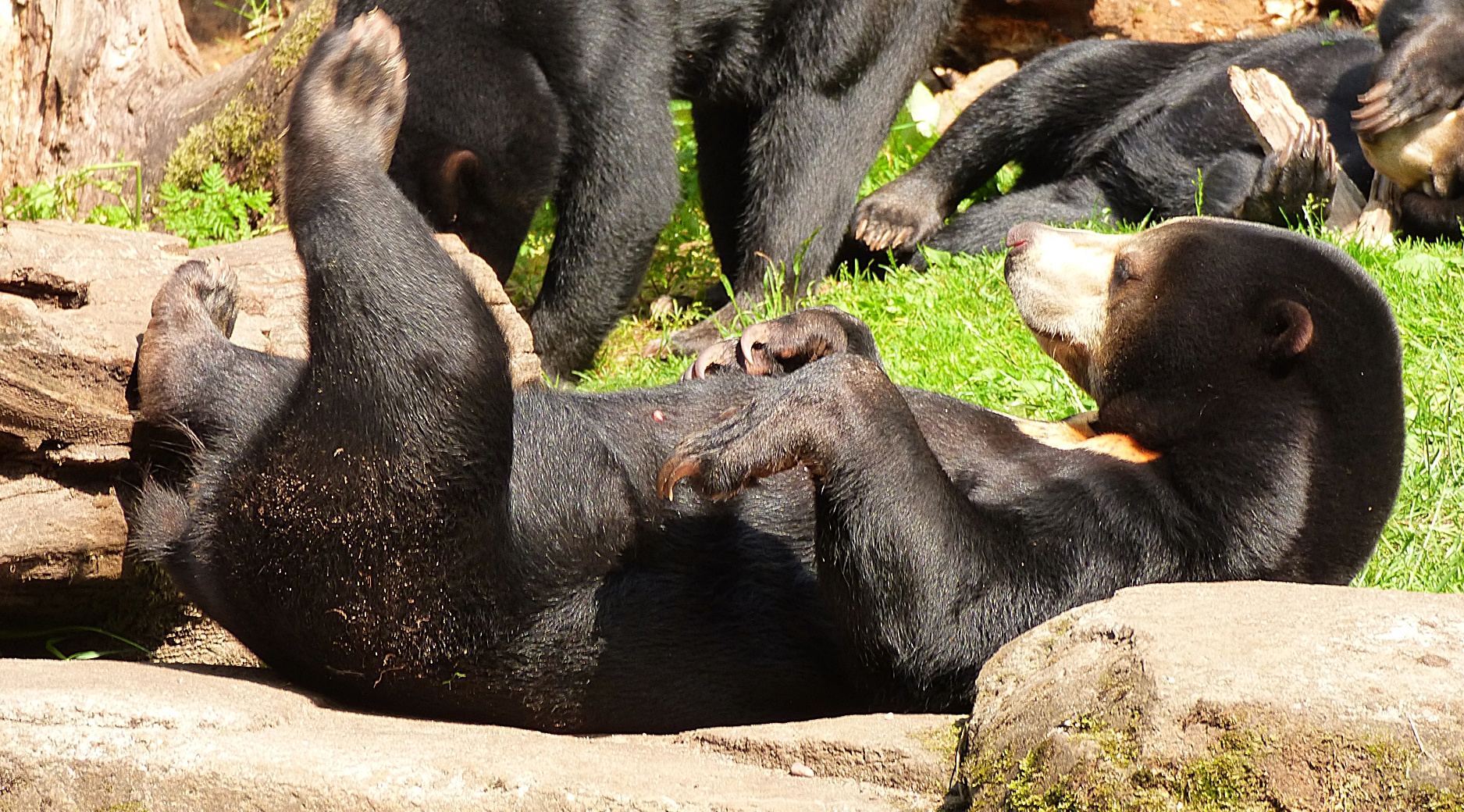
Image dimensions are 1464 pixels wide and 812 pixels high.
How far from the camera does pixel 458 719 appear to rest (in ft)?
10.8

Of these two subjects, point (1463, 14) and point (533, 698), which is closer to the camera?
point (533, 698)

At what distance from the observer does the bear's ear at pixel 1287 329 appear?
10.8 feet

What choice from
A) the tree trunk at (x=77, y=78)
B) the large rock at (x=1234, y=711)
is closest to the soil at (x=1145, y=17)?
the tree trunk at (x=77, y=78)

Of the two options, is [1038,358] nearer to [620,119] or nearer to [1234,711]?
[620,119]

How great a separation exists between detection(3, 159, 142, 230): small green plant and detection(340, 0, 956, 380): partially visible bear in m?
1.51

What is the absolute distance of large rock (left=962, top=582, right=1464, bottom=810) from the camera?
2.10 meters

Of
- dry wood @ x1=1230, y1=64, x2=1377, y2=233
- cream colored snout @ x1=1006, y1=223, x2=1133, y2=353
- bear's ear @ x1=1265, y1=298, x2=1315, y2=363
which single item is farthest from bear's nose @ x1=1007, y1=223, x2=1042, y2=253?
dry wood @ x1=1230, y1=64, x2=1377, y2=233

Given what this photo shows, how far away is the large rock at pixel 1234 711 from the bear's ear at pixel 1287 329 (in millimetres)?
856

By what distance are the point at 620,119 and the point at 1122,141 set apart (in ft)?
9.15

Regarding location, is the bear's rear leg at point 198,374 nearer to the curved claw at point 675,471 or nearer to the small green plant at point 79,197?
the curved claw at point 675,471

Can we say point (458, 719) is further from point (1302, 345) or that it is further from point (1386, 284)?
point (1386, 284)

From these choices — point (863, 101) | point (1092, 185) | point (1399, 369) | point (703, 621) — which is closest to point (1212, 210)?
point (1092, 185)

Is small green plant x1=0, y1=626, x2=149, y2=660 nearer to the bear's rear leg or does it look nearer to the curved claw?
the bear's rear leg

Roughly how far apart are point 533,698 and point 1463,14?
5408 mm
